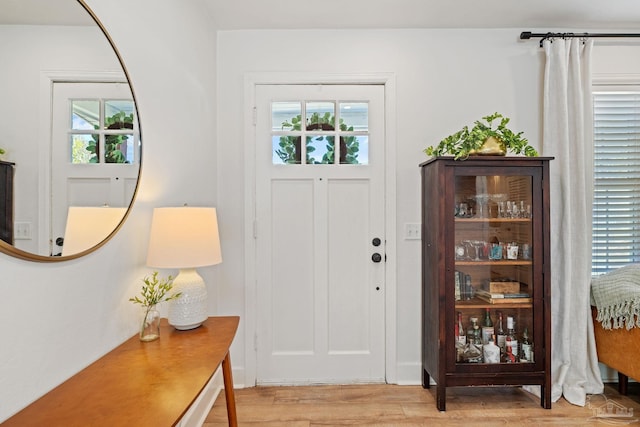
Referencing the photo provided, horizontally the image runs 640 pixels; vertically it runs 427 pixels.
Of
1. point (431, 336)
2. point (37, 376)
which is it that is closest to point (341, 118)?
point (431, 336)

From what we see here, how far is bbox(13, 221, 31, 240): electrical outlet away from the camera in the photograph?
3.20 ft

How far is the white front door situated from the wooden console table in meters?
1.20

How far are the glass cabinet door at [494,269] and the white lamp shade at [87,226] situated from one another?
1880mm

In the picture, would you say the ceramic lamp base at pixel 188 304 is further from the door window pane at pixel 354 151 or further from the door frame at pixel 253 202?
the door window pane at pixel 354 151

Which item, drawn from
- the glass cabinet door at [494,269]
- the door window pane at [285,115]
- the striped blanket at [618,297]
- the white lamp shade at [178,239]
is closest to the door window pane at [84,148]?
the white lamp shade at [178,239]

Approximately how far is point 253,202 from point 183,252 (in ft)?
3.79

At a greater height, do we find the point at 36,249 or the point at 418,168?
the point at 418,168

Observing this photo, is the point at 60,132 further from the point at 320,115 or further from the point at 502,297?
the point at 502,297

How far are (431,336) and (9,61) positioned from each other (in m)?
2.49

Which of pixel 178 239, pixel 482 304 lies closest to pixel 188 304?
pixel 178 239

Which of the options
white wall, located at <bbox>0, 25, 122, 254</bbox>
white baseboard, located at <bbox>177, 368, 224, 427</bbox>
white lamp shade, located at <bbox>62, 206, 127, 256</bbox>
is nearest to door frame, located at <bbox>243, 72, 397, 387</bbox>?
white baseboard, located at <bbox>177, 368, 224, 427</bbox>

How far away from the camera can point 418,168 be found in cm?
271

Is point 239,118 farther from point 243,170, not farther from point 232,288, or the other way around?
point 232,288

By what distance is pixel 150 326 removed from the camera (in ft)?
4.95
